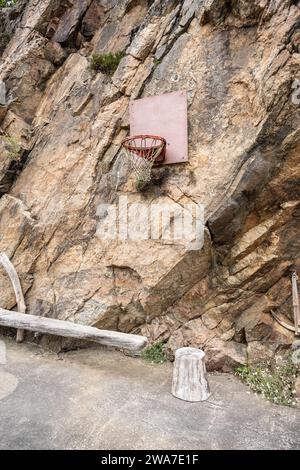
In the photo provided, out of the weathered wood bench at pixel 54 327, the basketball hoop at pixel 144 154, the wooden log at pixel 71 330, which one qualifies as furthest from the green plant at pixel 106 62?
the wooden log at pixel 71 330

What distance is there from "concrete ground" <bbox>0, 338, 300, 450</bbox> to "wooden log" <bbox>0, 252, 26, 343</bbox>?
2.87 ft

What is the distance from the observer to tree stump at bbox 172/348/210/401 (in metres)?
4.17

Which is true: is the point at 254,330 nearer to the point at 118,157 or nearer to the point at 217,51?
the point at 118,157

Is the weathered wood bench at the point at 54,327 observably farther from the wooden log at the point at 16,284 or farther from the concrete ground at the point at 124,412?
the concrete ground at the point at 124,412

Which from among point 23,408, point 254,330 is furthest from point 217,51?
point 23,408

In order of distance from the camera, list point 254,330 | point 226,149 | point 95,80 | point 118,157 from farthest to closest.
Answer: point 95,80, point 118,157, point 226,149, point 254,330

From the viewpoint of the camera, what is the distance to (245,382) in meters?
4.64

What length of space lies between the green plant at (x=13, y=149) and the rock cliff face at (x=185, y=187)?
0.28 feet

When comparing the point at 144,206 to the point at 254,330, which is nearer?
the point at 254,330

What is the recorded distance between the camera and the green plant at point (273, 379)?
425 centimetres

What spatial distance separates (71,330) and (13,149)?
459cm

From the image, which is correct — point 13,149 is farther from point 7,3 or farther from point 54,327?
point 7,3

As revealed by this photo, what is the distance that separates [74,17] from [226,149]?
6.28 meters

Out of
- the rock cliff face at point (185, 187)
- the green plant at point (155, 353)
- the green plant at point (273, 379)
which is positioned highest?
the rock cliff face at point (185, 187)
